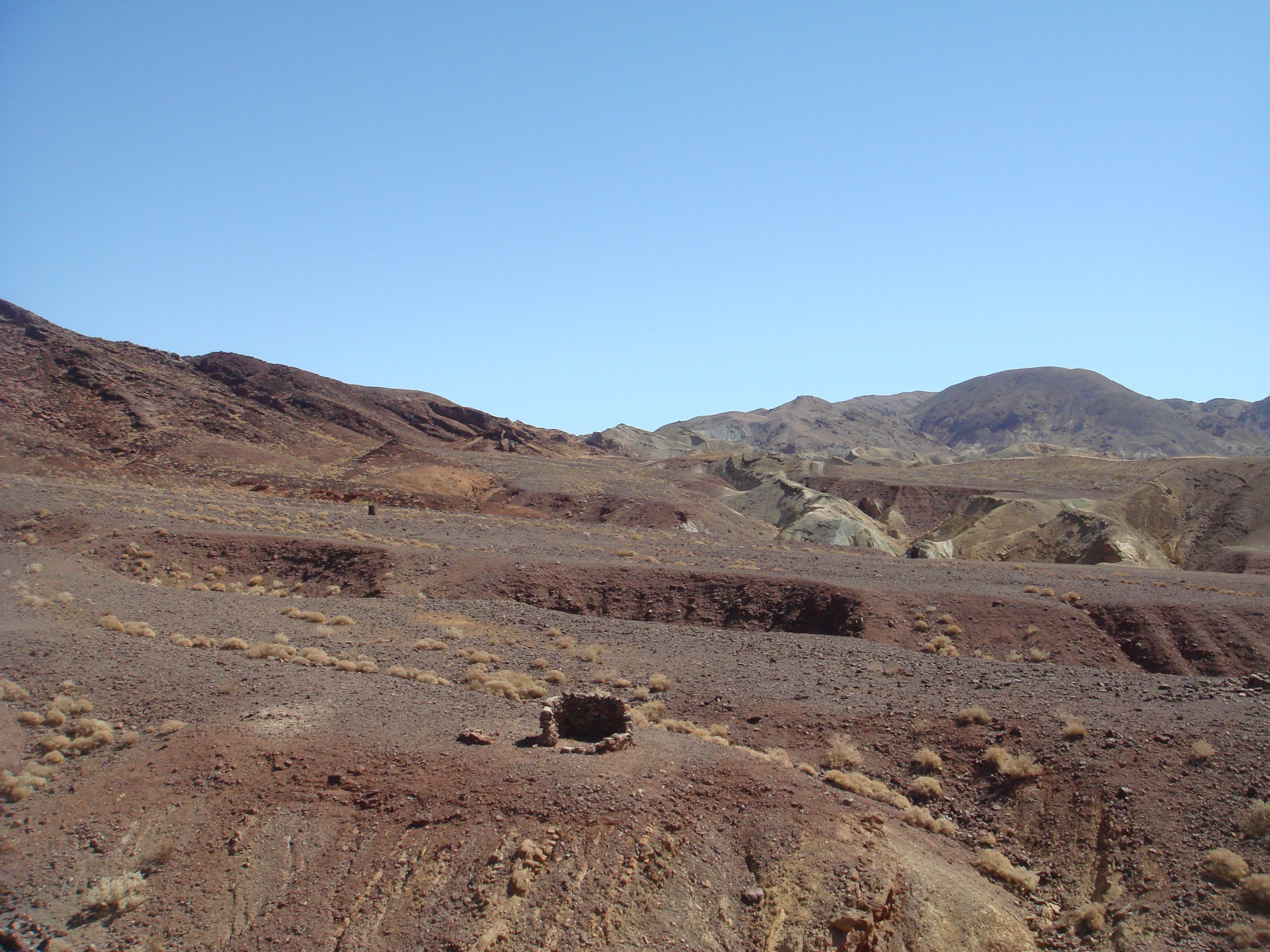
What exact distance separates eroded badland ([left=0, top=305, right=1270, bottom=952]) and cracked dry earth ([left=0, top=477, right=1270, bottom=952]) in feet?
0.14

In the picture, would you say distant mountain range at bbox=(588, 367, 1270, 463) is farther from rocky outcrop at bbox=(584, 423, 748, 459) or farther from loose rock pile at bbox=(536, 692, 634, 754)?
loose rock pile at bbox=(536, 692, 634, 754)

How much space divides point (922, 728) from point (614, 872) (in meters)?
6.77

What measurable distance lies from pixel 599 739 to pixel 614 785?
230 cm

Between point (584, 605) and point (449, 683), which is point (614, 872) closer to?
point (449, 683)

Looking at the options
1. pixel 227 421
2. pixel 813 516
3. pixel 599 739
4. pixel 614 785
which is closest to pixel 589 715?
pixel 599 739

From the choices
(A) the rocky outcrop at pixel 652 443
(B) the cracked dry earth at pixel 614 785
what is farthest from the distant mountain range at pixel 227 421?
(B) the cracked dry earth at pixel 614 785

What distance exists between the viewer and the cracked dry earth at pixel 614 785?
25.9ft

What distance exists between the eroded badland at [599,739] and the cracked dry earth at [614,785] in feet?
0.14

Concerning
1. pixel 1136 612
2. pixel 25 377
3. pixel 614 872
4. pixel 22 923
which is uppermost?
pixel 25 377

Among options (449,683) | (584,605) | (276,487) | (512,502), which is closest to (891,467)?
(512,502)

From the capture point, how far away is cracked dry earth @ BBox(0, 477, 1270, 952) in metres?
7.91

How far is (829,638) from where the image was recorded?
18.5 metres

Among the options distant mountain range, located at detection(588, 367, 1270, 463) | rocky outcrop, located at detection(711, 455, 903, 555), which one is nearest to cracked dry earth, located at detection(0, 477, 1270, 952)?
rocky outcrop, located at detection(711, 455, 903, 555)

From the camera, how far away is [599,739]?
11.5 meters
